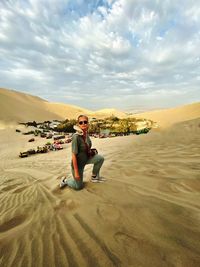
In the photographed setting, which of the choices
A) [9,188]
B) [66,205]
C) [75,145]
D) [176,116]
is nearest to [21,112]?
[176,116]

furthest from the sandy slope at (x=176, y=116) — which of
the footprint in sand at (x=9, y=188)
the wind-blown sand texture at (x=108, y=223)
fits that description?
the footprint in sand at (x=9, y=188)

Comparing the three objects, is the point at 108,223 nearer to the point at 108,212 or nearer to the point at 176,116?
the point at 108,212

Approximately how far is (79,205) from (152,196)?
1.02 meters

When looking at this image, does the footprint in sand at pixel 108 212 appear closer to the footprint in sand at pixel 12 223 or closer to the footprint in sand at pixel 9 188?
the footprint in sand at pixel 12 223

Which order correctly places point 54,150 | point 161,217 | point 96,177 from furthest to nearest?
point 54,150
point 96,177
point 161,217

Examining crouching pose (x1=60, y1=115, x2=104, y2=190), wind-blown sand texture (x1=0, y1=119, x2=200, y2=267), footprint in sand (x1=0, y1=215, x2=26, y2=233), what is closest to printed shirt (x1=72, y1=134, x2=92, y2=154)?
crouching pose (x1=60, y1=115, x2=104, y2=190)

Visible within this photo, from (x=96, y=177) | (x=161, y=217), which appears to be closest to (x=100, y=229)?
(x=161, y=217)

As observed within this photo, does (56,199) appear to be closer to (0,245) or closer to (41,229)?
(41,229)

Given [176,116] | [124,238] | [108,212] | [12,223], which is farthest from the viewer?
[176,116]

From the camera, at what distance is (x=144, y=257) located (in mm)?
1419

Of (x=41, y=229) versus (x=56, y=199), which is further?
(x=56, y=199)

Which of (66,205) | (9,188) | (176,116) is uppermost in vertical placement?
(176,116)

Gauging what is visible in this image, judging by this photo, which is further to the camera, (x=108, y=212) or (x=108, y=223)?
(x=108, y=212)

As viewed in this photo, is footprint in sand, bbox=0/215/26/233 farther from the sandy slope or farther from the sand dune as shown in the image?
the sand dune
